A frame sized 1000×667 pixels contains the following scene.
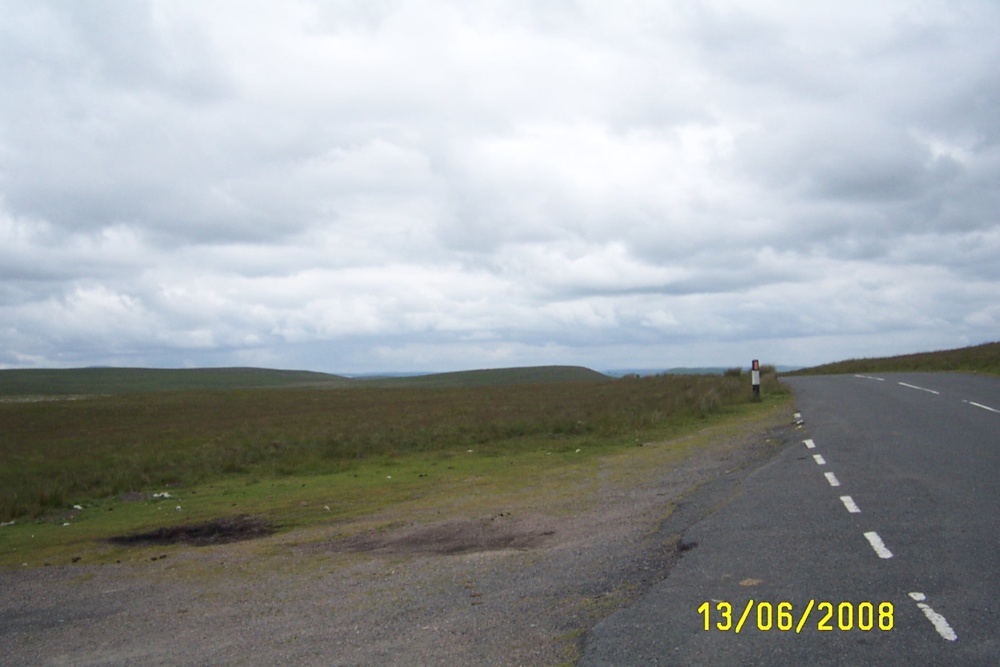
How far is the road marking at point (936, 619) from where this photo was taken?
19.1 ft

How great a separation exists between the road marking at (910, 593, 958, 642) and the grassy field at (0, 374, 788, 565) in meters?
9.80

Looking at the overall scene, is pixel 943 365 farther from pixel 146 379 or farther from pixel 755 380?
pixel 146 379

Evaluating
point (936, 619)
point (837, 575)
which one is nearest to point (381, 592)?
point (837, 575)

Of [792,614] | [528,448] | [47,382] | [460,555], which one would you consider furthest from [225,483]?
[47,382]

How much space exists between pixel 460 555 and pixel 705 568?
10.9 ft

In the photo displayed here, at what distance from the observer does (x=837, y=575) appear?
7316 millimetres

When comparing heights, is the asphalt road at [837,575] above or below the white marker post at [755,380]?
below

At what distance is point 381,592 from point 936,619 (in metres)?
5.07

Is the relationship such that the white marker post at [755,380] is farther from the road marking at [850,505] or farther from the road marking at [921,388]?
the road marking at [850,505]

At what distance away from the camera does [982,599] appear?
6512 mm

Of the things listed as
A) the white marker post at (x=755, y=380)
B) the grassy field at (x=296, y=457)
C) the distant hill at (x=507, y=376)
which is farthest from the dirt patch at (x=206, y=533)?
the distant hill at (x=507, y=376)

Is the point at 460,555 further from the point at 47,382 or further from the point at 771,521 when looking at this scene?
the point at 47,382

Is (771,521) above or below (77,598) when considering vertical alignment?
above
